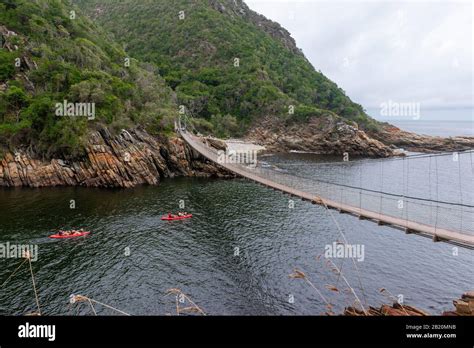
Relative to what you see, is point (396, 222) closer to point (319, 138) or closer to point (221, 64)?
point (319, 138)

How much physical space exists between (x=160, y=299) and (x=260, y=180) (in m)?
10.8

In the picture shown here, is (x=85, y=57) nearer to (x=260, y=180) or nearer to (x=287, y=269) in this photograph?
(x=260, y=180)

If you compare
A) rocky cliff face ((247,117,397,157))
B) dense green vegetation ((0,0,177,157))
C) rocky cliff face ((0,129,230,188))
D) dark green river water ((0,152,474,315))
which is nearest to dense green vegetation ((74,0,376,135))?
rocky cliff face ((247,117,397,157))

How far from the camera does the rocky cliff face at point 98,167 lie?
125 ft

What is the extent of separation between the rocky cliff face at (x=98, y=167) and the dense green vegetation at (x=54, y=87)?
1441 mm

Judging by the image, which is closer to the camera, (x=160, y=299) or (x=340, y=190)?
(x=160, y=299)

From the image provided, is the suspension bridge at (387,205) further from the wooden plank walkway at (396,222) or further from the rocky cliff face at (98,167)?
the rocky cliff face at (98,167)

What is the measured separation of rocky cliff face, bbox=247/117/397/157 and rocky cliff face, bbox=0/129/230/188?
124 feet

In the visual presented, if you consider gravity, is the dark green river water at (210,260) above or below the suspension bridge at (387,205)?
below

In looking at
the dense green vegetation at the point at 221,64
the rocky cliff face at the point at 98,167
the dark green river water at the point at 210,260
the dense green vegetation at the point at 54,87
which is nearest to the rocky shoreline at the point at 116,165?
the rocky cliff face at the point at 98,167

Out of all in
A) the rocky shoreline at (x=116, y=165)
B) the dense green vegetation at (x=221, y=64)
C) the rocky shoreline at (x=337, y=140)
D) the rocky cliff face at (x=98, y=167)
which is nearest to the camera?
the rocky cliff face at (x=98, y=167)

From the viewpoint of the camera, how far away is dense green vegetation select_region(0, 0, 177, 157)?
39938mm

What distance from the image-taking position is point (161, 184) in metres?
41.8
